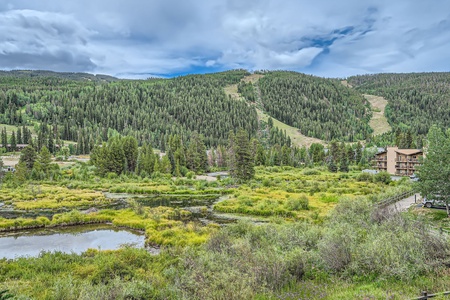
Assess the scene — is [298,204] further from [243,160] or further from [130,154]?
[130,154]

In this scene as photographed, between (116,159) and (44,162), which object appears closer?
(44,162)

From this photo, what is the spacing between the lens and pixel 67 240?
1225 inches

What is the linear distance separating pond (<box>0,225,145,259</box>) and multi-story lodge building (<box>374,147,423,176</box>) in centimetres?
7430

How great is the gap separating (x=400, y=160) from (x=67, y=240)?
82043 mm

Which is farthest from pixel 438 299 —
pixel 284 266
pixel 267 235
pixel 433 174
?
pixel 433 174

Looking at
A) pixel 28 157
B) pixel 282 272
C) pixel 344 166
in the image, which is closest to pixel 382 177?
pixel 344 166

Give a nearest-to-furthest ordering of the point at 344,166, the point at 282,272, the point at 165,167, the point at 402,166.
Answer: the point at 282,272 < the point at 402,166 < the point at 165,167 < the point at 344,166

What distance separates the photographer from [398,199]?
4022 centimetres

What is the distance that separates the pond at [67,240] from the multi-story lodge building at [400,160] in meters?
74.3

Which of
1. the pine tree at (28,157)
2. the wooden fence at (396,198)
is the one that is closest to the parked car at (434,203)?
the wooden fence at (396,198)

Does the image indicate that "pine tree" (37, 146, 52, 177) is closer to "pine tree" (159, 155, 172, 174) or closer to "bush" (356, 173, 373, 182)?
"pine tree" (159, 155, 172, 174)

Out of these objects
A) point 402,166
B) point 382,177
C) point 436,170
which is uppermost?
point 436,170

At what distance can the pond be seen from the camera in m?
27.8

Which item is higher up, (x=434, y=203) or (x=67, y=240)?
(x=434, y=203)
